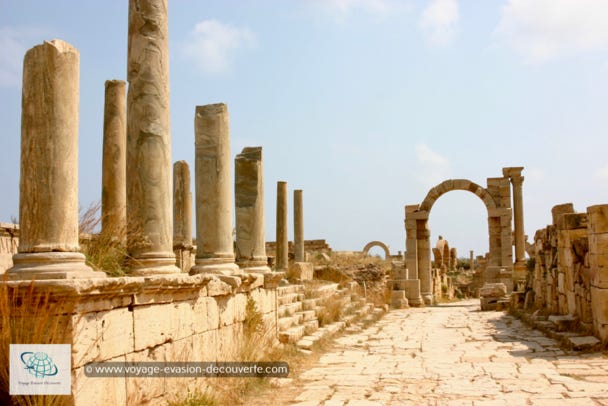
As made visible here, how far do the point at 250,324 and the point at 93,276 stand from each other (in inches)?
163

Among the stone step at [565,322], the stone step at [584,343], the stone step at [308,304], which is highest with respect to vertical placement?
the stone step at [308,304]

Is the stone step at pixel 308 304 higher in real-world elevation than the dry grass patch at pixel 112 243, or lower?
lower

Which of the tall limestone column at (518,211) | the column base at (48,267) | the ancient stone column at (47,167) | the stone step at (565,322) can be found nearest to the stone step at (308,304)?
the stone step at (565,322)

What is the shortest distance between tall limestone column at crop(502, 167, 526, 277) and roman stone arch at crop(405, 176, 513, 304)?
0.89 m

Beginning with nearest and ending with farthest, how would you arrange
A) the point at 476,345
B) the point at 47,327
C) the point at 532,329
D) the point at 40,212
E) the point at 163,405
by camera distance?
the point at 47,327
the point at 40,212
the point at 163,405
the point at 476,345
the point at 532,329

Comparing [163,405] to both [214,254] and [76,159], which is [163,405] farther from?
[214,254]

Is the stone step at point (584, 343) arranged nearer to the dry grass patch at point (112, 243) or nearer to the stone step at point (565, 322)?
the stone step at point (565, 322)

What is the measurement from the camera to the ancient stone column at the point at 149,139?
287 inches

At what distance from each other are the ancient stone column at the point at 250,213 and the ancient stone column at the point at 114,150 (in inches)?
80.4

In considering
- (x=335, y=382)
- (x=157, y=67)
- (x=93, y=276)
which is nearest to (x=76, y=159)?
(x=93, y=276)

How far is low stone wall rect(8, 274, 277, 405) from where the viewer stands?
185 inches

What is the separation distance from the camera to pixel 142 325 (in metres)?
5.80

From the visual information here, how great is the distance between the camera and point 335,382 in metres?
8.27

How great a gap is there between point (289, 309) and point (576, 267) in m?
5.37
